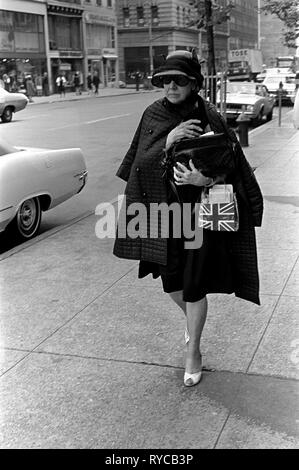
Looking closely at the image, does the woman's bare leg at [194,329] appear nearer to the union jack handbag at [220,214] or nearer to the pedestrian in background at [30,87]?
the union jack handbag at [220,214]

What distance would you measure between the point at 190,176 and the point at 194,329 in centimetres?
86

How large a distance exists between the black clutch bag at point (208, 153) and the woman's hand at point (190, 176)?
0.06ft

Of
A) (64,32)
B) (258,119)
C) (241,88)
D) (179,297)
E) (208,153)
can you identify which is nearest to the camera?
(208,153)

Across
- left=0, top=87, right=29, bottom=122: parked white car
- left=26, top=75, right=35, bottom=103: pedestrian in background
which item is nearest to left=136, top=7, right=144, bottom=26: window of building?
left=0, top=87, right=29, bottom=122: parked white car

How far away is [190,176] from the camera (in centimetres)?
331

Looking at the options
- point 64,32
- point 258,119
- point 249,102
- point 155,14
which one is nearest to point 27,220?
point 155,14

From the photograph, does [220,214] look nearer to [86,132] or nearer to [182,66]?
[182,66]

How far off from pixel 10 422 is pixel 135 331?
1258 mm

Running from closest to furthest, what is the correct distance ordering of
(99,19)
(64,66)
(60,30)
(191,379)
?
(191,379), (99,19), (60,30), (64,66)

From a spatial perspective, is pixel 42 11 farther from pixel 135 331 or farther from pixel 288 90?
pixel 288 90

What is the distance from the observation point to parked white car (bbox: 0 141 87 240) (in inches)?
254

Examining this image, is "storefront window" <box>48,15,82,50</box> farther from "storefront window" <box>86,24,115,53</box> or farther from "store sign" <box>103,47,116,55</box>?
"store sign" <box>103,47,116,55</box>

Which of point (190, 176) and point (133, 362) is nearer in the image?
point (190, 176)
